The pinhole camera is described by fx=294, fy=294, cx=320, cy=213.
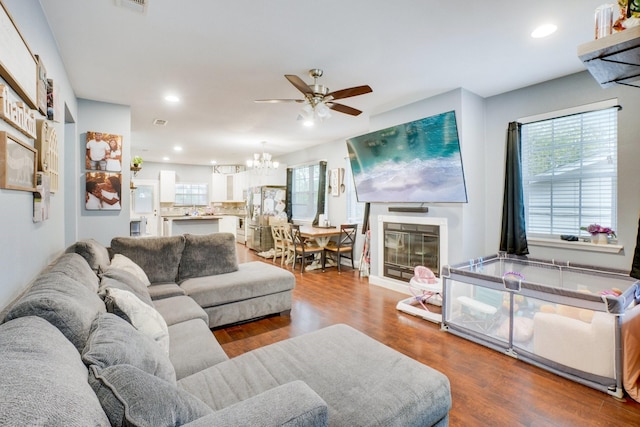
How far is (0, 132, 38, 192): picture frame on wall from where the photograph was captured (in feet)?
4.42

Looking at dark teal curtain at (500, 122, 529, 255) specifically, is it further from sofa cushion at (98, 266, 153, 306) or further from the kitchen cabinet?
Answer: the kitchen cabinet

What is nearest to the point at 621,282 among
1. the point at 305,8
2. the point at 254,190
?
the point at 305,8

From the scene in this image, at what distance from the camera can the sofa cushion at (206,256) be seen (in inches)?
133

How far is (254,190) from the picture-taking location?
836cm

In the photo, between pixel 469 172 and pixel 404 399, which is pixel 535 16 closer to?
pixel 469 172

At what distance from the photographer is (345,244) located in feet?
20.4

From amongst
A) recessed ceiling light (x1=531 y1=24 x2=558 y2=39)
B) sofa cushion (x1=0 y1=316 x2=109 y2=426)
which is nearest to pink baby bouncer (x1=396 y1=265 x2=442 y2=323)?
recessed ceiling light (x1=531 y1=24 x2=558 y2=39)

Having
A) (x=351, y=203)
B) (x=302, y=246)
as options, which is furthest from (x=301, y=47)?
(x=351, y=203)

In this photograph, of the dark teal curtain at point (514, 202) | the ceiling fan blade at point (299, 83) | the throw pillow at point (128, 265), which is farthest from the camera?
the dark teal curtain at point (514, 202)

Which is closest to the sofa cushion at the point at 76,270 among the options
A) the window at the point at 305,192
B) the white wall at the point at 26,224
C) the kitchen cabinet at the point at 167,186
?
the white wall at the point at 26,224

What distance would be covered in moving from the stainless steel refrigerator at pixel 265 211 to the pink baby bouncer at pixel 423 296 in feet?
15.0

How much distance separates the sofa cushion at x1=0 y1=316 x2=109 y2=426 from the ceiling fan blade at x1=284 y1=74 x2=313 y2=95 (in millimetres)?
2345

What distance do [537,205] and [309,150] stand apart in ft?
16.1

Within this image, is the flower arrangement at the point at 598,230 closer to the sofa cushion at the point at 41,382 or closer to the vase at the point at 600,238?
the vase at the point at 600,238
